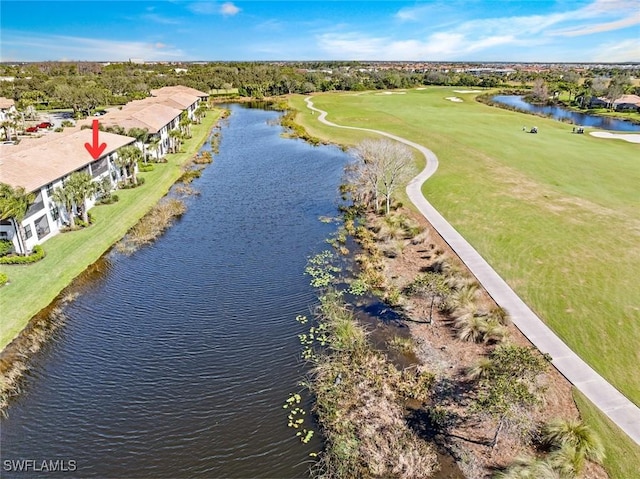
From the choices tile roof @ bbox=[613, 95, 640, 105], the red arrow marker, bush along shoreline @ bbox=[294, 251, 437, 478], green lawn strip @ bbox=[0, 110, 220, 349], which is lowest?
bush along shoreline @ bbox=[294, 251, 437, 478]

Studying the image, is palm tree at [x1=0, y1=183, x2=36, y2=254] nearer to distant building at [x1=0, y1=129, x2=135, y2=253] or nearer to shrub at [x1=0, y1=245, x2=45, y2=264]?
distant building at [x1=0, y1=129, x2=135, y2=253]

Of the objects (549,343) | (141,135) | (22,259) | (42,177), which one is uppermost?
(141,135)

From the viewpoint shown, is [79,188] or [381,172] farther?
[381,172]

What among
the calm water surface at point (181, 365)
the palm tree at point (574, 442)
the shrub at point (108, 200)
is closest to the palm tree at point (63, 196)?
the shrub at point (108, 200)

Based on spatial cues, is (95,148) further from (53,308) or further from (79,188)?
(53,308)

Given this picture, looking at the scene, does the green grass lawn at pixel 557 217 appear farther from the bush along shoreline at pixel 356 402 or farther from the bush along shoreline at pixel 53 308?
the bush along shoreline at pixel 53 308

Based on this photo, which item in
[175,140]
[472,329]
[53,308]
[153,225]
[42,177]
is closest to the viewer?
[472,329]

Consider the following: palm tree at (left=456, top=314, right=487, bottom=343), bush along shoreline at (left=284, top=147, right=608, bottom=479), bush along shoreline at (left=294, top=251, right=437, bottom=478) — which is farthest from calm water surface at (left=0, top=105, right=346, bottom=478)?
palm tree at (left=456, top=314, right=487, bottom=343)

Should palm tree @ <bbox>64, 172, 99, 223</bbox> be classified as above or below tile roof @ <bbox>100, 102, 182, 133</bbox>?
below

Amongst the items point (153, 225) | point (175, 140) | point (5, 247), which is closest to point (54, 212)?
point (5, 247)
